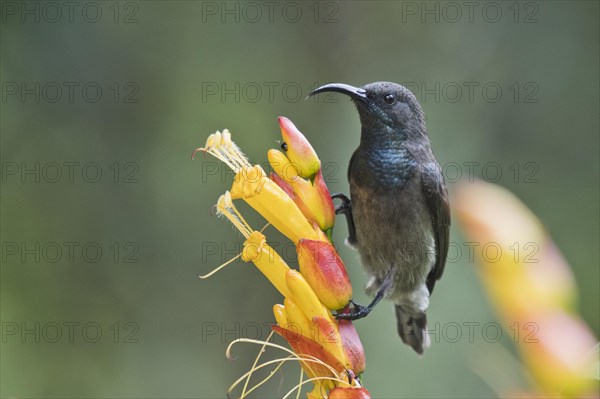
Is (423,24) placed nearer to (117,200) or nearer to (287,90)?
(287,90)

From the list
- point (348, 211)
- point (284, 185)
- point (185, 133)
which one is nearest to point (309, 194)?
point (284, 185)

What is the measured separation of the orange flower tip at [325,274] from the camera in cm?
193

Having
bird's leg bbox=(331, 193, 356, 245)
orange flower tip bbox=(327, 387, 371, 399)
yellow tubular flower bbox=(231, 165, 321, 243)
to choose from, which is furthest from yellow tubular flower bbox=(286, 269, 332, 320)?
bird's leg bbox=(331, 193, 356, 245)

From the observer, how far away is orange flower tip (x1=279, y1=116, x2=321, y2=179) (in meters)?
2.00

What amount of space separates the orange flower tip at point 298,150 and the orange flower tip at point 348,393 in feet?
1.92

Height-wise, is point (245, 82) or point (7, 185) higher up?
point (245, 82)

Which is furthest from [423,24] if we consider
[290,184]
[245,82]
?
[290,184]

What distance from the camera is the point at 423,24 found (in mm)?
5340

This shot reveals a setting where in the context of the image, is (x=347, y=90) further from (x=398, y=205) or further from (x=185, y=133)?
(x=185, y=133)

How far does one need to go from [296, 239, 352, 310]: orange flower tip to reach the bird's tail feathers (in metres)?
1.32

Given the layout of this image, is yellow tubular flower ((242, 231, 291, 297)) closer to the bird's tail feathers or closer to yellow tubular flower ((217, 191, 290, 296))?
yellow tubular flower ((217, 191, 290, 296))

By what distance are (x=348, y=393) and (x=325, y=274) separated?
1.10ft

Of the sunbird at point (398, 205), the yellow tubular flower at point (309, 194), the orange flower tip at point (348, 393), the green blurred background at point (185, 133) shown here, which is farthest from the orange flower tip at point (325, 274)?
the green blurred background at point (185, 133)

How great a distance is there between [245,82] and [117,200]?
3.86ft
